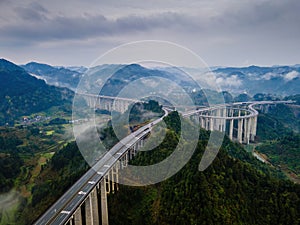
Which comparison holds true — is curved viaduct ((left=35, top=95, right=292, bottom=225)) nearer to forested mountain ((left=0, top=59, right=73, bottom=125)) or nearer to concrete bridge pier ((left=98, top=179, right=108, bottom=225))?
concrete bridge pier ((left=98, top=179, right=108, bottom=225))

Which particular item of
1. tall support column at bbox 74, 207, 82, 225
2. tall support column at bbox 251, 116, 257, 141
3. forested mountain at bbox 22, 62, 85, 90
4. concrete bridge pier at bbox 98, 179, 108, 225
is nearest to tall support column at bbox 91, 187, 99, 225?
concrete bridge pier at bbox 98, 179, 108, 225

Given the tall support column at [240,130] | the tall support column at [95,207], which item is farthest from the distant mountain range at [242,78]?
the tall support column at [95,207]

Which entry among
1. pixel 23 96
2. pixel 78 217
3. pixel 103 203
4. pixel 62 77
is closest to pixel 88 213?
pixel 78 217

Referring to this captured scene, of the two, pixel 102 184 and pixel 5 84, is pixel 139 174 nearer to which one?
pixel 102 184

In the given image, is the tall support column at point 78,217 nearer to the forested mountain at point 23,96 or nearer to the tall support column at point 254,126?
the tall support column at point 254,126

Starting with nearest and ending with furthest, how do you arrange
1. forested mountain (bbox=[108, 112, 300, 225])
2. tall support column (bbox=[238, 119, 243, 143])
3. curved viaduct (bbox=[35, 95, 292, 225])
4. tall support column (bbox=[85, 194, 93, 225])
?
curved viaduct (bbox=[35, 95, 292, 225])
tall support column (bbox=[85, 194, 93, 225])
forested mountain (bbox=[108, 112, 300, 225])
tall support column (bbox=[238, 119, 243, 143])

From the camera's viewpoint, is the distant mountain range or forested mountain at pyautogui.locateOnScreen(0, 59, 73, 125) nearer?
forested mountain at pyautogui.locateOnScreen(0, 59, 73, 125)

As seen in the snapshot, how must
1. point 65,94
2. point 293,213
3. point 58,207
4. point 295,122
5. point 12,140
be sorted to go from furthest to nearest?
point 65,94, point 295,122, point 12,140, point 293,213, point 58,207

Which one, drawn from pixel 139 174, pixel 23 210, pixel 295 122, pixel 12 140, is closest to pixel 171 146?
pixel 139 174
